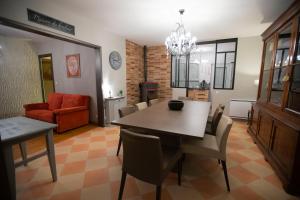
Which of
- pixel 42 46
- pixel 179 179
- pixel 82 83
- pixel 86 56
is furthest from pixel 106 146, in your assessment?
pixel 42 46

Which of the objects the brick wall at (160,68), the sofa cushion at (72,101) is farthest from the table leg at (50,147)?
the brick wall at (160,68)

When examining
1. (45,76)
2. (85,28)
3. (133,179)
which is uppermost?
(85,28)

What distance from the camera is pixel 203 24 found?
3.35 m

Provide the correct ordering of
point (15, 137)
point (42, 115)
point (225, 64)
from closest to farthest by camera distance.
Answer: point (15, 137)
point (42, 115)
point (225, 64)

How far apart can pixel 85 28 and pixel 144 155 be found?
3.04m

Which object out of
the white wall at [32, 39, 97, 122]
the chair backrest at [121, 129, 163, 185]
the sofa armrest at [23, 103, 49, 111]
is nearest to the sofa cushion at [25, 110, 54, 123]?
the sofa armrest at [23, 103, 49, 111]

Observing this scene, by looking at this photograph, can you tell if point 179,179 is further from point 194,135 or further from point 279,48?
point 279,48

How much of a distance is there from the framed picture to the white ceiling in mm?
1320

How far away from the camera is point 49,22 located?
7.85 ft

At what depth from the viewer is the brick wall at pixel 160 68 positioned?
17.8 feet

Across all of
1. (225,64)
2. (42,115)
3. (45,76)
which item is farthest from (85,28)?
(225,64)

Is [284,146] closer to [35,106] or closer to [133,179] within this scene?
[133,179]

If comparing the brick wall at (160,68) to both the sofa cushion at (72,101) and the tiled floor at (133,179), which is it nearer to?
the sofa cushion at (72,101)

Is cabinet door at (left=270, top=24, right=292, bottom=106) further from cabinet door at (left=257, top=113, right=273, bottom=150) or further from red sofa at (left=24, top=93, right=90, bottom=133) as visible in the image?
red sofa at (left=24, top=93, right=90, bottom=133)
